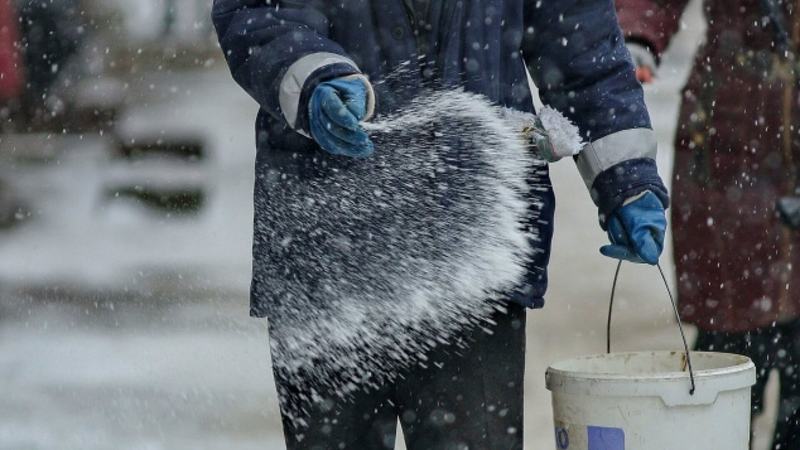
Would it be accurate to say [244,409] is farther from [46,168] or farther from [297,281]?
[46,168]

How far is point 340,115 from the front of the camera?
224cm

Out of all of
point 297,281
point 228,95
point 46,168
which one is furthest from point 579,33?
point 228,95

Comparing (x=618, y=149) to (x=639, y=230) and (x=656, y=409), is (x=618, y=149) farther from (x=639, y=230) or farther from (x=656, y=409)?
(x=656, y=409)

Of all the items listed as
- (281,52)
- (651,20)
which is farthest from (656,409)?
(651,20)

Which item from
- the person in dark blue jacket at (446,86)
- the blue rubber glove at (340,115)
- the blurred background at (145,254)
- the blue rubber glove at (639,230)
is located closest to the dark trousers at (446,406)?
the person in dark blue jacket at (446,86)

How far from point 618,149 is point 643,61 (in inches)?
45.1

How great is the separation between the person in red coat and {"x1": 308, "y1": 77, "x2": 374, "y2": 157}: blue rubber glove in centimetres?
148

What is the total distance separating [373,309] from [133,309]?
11.0 ft

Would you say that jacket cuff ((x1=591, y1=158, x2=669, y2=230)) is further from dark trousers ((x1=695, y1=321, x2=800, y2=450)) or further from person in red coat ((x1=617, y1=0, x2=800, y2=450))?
dark trousers ((x1=695, y1=321, x2=800, y2=450))

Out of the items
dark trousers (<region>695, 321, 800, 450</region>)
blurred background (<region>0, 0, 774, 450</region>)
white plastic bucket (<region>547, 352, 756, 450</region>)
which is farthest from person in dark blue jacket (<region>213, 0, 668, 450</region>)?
blurred background (<region>0, 0, 774, 450</region>)

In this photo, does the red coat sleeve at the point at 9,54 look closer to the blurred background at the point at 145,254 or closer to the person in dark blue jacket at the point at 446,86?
the blurred background at the point at 145,254

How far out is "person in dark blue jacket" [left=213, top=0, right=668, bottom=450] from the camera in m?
2.39

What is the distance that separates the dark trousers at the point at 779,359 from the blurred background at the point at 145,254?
0.21 metres

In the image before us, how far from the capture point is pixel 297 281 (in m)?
2.45
